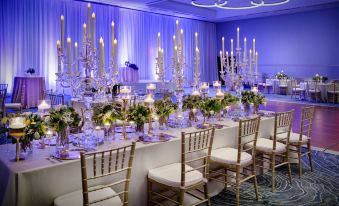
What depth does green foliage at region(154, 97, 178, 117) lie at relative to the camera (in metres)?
3.68

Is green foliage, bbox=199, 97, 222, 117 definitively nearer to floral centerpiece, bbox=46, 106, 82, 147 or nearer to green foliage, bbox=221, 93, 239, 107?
green foliage, bbox=221, 93, 239, 107

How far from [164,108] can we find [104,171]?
118 centimetres

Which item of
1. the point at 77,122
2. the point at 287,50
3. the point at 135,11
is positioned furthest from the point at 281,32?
the point at 77,122

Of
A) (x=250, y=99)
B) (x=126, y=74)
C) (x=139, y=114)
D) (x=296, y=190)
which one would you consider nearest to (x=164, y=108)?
(x=139, y=114)

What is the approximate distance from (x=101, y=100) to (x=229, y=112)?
2.13m

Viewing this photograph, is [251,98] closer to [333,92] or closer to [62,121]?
[62,121]

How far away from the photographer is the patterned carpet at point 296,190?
3.61 m

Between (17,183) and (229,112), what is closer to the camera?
(17,183)

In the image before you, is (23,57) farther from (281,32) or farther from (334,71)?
(334,71)

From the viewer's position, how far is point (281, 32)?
1686 centimetres

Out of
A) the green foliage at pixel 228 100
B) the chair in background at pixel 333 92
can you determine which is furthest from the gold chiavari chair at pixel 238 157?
the chair in background at pixel 333 92

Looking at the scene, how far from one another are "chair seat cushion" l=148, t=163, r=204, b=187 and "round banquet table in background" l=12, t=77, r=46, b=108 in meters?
7.47

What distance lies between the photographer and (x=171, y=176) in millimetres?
2965

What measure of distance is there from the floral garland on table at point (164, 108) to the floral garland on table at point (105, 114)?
0.56 metres
